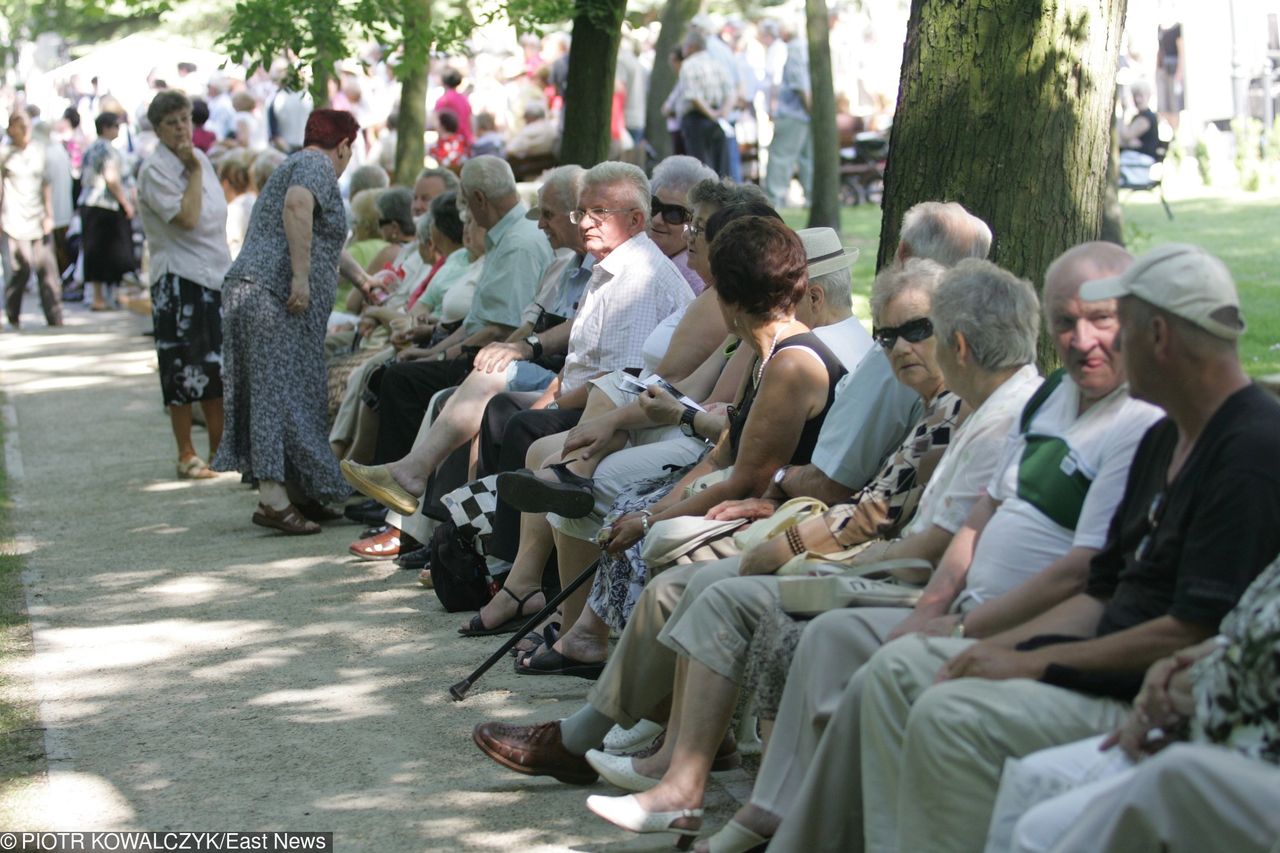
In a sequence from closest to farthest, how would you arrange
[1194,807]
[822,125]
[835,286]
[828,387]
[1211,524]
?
[1194,807] < [1211,524] < [828,387] < [835,286] < [822,125]

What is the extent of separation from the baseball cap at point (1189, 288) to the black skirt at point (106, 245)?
51.7ft

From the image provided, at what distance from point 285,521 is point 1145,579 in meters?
5.75

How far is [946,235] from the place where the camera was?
4910 mm

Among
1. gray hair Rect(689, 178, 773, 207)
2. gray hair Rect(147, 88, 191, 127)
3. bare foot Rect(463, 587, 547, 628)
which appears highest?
gray hair Rect(147, 88, 191, 127)

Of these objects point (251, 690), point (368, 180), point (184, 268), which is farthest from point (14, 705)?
point (368, 180)

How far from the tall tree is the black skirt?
44.3 ft

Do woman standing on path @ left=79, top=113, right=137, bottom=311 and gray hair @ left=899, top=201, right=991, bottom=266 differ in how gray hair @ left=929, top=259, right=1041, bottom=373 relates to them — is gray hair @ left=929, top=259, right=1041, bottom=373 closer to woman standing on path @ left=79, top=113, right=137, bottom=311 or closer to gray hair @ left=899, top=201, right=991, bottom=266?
gray hair @ left=899, top=201, right=991, bottom=266

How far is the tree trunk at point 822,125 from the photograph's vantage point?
51.0 feet

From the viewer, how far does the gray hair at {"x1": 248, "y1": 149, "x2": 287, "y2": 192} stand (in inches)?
425

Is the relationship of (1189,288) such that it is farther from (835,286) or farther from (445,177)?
(445,177)

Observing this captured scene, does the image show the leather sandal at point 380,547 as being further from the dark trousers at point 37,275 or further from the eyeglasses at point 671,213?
the dark trousers at point 37,275

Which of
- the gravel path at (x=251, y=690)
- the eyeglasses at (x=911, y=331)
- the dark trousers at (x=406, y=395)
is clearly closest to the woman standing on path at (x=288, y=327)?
the gravel path at (x=251, y=690)

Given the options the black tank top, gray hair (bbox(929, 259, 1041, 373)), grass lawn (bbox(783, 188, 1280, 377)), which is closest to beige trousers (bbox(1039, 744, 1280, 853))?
gray hair (bbox(929, 259, 1041, 373))

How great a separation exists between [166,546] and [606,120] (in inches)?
159
